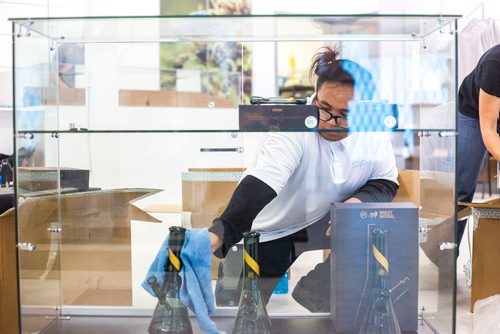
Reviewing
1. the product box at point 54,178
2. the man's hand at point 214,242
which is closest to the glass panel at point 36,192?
the product box at point 54,178

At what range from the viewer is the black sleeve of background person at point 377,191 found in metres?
1.12

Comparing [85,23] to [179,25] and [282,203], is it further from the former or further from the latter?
[282,203]

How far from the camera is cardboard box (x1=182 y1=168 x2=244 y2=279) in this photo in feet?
3.65

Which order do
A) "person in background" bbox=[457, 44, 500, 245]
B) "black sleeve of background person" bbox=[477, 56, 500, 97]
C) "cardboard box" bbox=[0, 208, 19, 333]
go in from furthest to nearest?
"person in background" bbox=[457, 44, 500, 245], "black sleeve of background person" bbox=[477, 56, 500, 97], "cardboard box" bbox=[0, 208, 19, 333]

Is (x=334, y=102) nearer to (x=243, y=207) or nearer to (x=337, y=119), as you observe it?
(x=337, y=119)

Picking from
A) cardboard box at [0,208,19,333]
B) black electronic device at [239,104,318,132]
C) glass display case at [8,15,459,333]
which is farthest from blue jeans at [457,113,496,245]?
cardboard box at [0,208,19,333]

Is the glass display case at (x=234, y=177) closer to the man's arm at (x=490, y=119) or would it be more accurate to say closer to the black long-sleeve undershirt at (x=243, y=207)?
the black long-sleeve undershirt at (x=243, y=207)

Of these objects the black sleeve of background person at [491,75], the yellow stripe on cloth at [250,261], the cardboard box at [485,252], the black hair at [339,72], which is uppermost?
the black sleeve of background person at [491,75]

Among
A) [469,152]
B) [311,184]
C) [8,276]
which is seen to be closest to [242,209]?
[311,184]

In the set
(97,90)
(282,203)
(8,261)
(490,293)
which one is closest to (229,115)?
(282,203)

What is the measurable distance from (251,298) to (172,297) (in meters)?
0.15

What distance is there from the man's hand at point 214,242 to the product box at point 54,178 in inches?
10.8

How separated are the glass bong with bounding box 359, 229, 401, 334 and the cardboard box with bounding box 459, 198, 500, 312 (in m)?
1.00

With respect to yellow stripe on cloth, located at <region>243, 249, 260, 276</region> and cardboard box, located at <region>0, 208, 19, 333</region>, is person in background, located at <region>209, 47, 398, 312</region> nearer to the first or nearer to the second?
yellow stripe on cloth, located at <region>243, 249, 260, 276</region>
